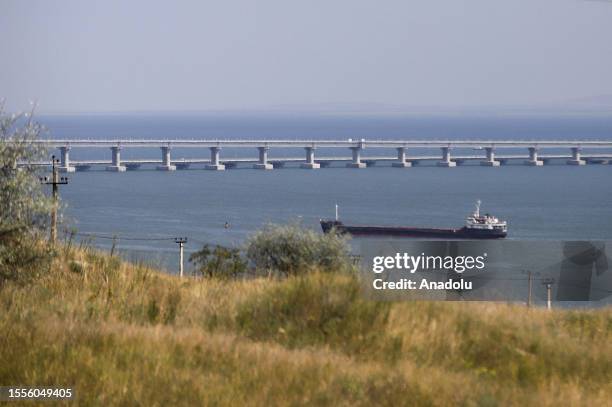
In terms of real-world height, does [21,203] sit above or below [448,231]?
above

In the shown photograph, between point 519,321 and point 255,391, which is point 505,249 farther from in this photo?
point 255,391

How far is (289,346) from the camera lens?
738 cm

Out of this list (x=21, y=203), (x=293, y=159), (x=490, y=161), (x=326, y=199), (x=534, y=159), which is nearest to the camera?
(x=21, y=203)

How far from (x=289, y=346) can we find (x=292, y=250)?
428cm

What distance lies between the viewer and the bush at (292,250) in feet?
37.4

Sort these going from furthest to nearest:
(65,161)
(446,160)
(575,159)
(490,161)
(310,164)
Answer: (575,159)
(490,161)
(446,160)
(310,164)
(65,161)

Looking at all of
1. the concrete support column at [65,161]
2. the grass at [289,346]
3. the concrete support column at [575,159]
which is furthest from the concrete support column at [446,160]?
the grass at [289,346]

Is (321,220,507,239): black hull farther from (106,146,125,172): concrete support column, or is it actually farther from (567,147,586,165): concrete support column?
(567,147,586,165): concrete support column

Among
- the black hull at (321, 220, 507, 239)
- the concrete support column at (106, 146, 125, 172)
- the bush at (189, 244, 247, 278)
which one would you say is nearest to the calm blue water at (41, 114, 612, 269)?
the concrete support column at (106, 146, 125, 172)

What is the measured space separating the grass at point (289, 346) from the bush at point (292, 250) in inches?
79.7

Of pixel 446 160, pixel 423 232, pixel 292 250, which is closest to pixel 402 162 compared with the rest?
pixel 446 160

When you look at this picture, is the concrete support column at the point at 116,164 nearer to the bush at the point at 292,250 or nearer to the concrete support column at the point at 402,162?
the concrete support column at the point at 402,162

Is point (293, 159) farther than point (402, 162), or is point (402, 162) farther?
point (402, 162)

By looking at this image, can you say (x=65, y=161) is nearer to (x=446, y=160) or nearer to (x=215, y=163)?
(x=215, y=163)
